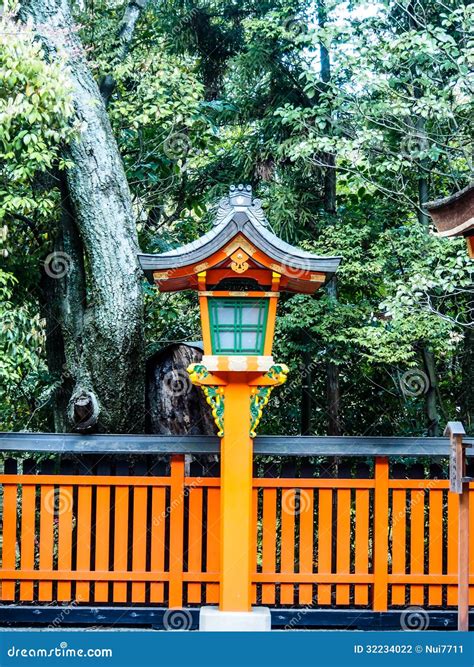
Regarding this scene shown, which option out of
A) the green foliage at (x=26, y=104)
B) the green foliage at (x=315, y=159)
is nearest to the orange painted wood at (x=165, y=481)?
the green foliage at (x=315, y=159)

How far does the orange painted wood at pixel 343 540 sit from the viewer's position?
5.21 meters

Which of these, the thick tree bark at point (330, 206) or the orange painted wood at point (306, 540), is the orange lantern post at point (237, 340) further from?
the thick tree bark at point (330, 206)

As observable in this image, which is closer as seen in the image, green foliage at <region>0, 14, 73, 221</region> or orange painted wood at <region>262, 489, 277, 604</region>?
orange painted wood at <region>262, 489, 277, 604</region>

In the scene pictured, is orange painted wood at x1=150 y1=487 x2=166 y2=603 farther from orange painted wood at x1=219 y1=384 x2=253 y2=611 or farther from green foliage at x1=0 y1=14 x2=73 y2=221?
green foliage at x1=0 y1=14 x2=73 y2=221

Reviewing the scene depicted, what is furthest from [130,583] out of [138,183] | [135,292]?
[138,183]

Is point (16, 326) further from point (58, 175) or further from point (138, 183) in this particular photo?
point (138, 183)

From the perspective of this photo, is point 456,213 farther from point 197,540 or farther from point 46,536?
point 46,536
